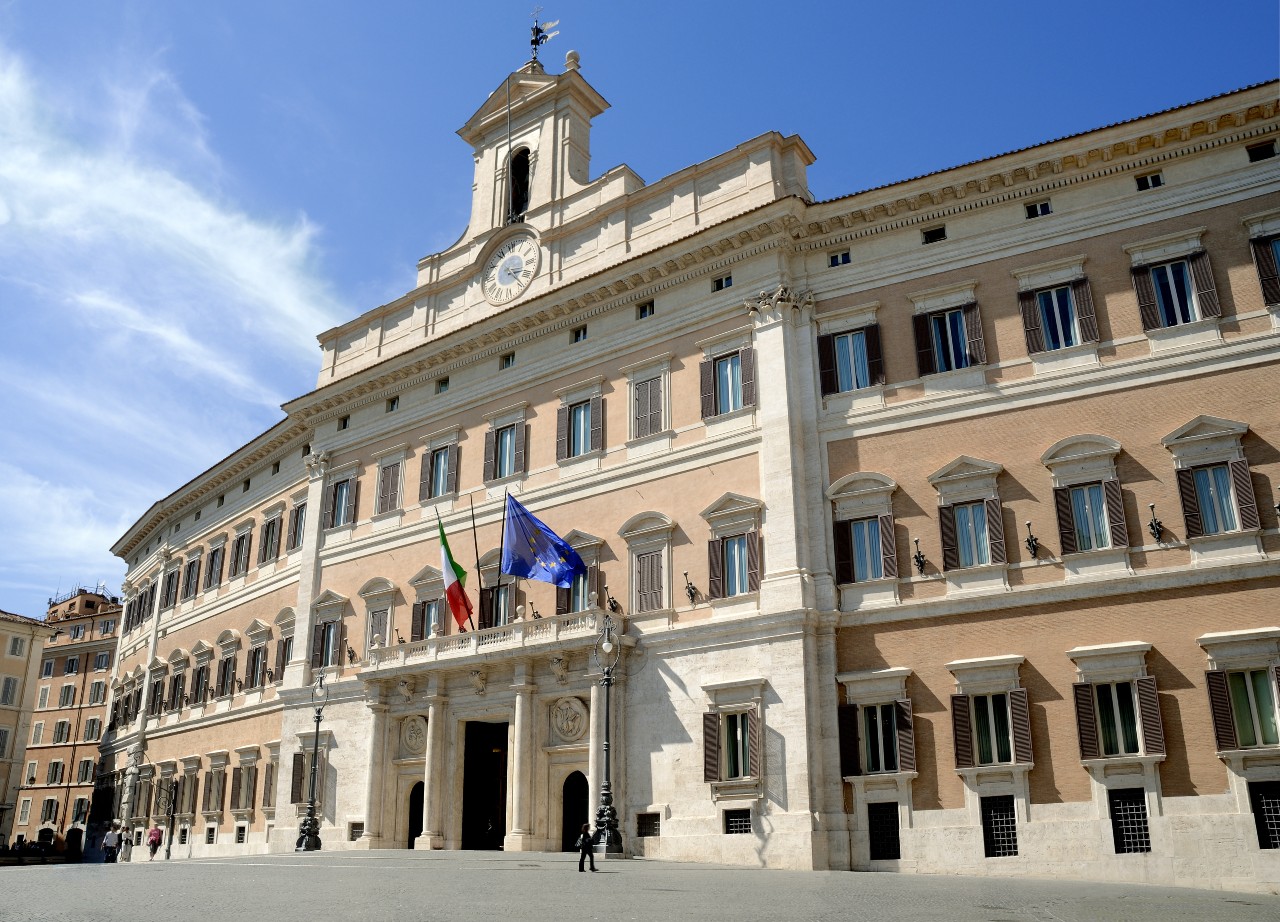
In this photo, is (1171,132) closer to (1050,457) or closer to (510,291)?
(1050,457)

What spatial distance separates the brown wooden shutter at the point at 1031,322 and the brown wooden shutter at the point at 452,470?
54.7ft

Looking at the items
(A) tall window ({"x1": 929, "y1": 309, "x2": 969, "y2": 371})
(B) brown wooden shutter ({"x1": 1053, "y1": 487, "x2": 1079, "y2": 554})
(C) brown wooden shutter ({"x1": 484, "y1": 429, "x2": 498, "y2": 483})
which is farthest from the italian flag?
(B) brown wooden shutter ({"x1": 1053, "y1": 487, "x2": 1079, "y2": 554})

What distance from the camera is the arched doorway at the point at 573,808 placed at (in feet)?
90.4

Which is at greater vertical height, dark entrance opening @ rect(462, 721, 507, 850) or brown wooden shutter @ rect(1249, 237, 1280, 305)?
brown wooden shutter @ rect(1249, 237, 1280, 305)

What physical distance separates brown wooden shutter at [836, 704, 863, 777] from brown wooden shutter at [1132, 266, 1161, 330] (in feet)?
33.6

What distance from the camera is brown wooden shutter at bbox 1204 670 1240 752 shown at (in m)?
19.8

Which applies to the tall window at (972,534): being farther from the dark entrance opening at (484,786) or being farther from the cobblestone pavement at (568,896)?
the dark entrance opening at (484,786)

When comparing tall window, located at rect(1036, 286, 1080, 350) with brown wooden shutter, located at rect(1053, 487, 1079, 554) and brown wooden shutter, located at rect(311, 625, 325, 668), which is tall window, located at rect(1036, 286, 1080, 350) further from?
brown wooden shutter, located at rect(311, 625, 325, 668)

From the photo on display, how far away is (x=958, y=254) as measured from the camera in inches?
1015

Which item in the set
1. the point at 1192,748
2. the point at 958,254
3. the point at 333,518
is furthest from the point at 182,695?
the point at 1192,748

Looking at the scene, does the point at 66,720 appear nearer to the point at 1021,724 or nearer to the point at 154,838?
the point at 154,838

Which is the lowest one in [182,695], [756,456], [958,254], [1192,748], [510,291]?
[1192,748]

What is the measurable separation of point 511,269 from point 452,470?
643cm

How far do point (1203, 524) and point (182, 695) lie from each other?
36771mm
